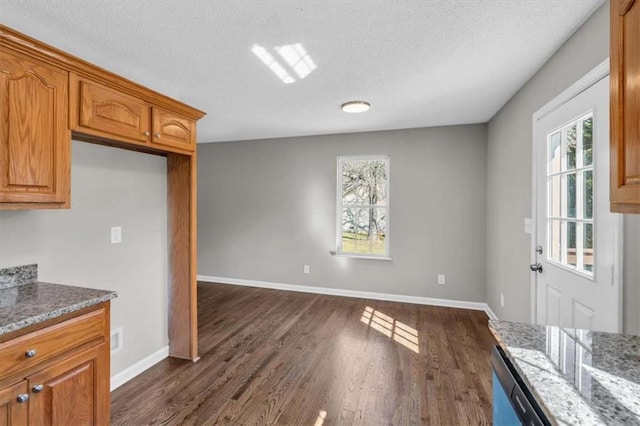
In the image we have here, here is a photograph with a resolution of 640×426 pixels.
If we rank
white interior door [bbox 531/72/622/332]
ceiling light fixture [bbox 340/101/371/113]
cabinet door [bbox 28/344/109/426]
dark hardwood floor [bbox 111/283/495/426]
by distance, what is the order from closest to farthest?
cabinet door [bbox 28/344/109/426]
white interior door [bbox 531/72/622/332]
dark hardwood floor [bbox 111/283/495/426]
ceiling light fixture [bbox 340/101/371/113]

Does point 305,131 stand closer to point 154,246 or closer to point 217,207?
point 217,207

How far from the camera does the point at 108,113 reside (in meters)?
1.90

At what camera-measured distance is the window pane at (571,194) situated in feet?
6.26

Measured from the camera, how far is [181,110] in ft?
7.91

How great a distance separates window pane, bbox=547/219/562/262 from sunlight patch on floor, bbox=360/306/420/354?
4.52 feet

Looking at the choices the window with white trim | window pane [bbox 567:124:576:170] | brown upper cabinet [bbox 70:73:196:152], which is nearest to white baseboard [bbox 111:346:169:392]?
brown upper cabinet [bbox 70:73:196:152]

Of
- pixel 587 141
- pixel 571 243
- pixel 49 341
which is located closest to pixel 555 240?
pixel 571 243

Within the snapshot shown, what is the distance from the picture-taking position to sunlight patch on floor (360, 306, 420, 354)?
303 cm

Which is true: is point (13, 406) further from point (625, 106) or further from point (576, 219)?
point (576, 219)

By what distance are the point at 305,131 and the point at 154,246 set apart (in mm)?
2629

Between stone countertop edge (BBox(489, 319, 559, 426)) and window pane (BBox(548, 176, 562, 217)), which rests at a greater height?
window pane (BBox(548, 176, 562, 217))

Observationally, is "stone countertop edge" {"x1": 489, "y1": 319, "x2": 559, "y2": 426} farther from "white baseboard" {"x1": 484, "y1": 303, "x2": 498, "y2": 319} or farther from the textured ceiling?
"white baseboard" {"x1": 484, "y1": 303, "x2": 498, "y2": 319}

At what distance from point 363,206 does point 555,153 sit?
259 cm

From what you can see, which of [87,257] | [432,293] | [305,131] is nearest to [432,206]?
[432,293]
